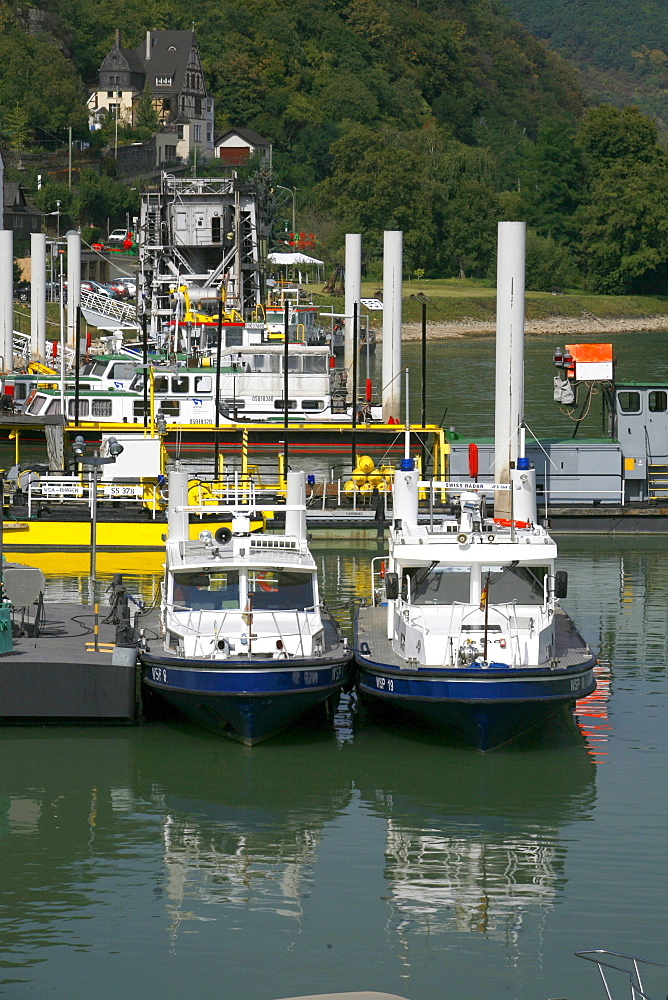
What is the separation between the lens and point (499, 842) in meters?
18.6

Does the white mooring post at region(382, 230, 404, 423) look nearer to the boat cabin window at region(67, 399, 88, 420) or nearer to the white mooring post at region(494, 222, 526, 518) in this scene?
the boat cabin window at region(67, 399, 88, 420)

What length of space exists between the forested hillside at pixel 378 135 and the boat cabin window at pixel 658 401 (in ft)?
260

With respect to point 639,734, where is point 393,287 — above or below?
above

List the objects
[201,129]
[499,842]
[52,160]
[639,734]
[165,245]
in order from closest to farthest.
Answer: [499,842], [639,734], [165,245], [52,160], [201,129]

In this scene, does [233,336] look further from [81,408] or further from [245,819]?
[245,819]

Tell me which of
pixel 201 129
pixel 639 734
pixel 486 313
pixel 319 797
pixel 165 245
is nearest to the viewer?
pixel 319 797

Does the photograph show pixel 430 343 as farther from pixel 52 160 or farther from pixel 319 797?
pixel 319 797

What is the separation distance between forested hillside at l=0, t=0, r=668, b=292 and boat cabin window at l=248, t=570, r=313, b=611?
95840mm

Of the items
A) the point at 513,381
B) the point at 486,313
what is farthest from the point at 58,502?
the point at 486,313

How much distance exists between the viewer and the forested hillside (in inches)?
5202

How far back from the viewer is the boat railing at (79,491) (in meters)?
36.3

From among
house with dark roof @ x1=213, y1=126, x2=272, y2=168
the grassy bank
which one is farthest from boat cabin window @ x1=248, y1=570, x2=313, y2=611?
house with dark roof @ x1=213, y1=126, x2=272, y2=168

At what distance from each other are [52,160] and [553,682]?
392 feet

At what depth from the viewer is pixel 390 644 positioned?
23.0m
